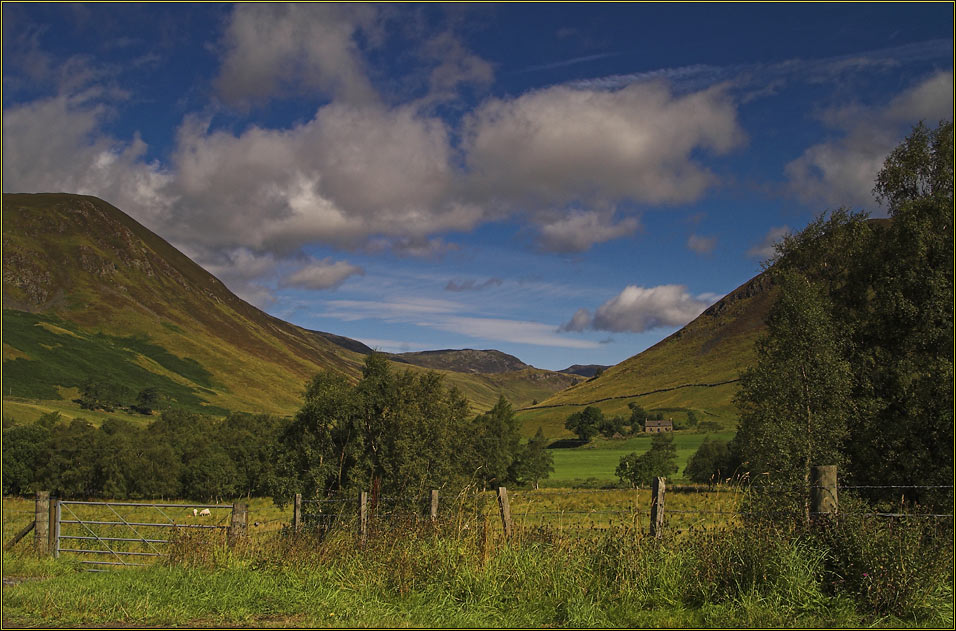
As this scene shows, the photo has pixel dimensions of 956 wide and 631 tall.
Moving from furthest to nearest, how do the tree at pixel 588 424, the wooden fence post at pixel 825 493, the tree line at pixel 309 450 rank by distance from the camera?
the tree at pixel 588 424 → the tree line at pixel 309 450 → the wooden fence post at pixel 825 493

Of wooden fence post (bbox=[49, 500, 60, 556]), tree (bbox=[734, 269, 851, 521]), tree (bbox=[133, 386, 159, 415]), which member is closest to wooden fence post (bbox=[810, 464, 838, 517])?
wooden fence post (bbox=[49, 500, 60, 556])

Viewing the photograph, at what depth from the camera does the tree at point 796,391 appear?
2628 cm

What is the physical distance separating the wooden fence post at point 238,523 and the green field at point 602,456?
7644 cm

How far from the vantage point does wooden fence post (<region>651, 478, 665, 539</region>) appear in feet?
34.2

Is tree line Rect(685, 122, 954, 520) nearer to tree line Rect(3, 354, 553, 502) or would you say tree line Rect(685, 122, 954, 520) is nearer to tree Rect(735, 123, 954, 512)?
tree Rect(735, 123, 954, 512)

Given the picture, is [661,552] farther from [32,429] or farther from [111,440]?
[32,429]

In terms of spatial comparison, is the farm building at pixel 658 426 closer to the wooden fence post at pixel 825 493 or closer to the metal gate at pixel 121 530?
the metal gate at pixel 121 530

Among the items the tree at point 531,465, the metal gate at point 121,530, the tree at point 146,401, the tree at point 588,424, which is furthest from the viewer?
the tree at point 146,401

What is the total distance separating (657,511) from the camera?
36.3 ft

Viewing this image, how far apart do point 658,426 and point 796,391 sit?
14525cm

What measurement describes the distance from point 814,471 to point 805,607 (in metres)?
1.82

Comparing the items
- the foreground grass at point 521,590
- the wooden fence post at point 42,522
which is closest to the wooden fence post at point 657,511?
the foreground grass at point 521,590

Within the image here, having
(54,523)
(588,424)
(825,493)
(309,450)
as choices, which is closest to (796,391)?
(825,493)

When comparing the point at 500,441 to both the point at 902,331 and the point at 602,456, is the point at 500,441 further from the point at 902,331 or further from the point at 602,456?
A: the point at 902,331
